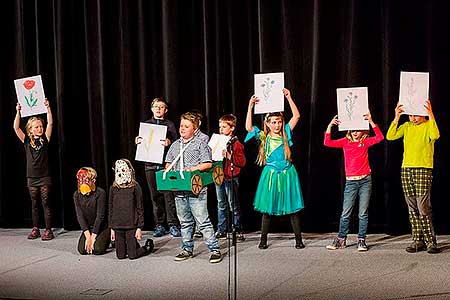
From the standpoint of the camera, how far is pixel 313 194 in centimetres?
728

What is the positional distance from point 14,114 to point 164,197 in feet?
6.61

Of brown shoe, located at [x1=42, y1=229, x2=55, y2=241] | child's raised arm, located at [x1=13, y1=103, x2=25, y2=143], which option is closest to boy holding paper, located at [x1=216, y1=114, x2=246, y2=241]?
brown shoe, located at [x1=42, y1=229, x2=55, y2=241]

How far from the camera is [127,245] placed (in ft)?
20.9

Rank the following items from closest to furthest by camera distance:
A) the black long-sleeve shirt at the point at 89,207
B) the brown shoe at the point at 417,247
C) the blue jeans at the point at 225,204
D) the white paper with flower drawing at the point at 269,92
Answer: the brown shoe at the point at 417,247 < the white paper with flower drawing at the point at 269,92 < the black long-sleeve shirt at the point at 89,207 < the blue jeans at the point at 225,204

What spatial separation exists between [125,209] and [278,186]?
131cm

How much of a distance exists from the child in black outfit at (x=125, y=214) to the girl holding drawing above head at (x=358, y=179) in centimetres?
164

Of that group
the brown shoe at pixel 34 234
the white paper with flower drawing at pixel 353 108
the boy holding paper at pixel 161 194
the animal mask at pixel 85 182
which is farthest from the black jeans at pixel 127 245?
the white paper with flower drawing at pixel 353 108

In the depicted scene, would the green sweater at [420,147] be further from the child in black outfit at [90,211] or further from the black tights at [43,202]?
the black tights at [43,202]

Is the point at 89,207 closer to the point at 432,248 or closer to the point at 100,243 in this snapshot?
the point at 100,243

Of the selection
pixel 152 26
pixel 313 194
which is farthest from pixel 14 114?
pixel 313 194

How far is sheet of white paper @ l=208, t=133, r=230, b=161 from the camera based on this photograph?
6601 mm

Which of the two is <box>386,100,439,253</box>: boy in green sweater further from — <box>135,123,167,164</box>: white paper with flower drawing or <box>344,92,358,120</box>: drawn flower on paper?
<box>135,123,167,164</box>: white paper with flower drawing

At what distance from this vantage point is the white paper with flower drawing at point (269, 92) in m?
6.47

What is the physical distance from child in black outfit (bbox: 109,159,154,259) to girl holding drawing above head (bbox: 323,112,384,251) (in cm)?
164
